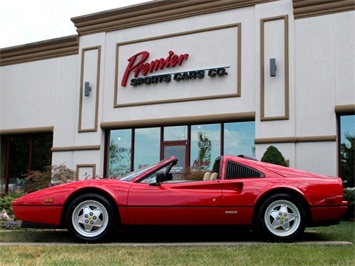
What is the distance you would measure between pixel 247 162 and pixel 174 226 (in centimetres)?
133

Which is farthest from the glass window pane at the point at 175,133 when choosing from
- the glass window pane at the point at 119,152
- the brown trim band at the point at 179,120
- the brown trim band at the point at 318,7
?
the brown trim band at the point at 318,7

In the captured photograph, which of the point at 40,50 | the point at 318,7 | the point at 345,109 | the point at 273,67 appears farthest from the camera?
the point at 40,50

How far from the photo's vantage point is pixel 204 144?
13.9 metres

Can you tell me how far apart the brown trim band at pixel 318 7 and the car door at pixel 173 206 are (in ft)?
27.4

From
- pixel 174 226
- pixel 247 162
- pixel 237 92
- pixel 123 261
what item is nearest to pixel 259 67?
pixel 237 92

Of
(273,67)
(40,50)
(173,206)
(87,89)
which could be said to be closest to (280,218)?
(173,206)

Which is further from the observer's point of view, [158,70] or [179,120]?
[158,70]

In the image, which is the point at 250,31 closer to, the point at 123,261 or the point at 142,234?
the point at 142,234

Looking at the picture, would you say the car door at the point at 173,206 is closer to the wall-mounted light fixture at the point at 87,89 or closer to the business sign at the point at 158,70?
the business sign at the point at 158,70

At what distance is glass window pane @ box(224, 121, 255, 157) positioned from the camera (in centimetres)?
1318

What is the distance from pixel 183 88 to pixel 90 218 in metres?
8.74

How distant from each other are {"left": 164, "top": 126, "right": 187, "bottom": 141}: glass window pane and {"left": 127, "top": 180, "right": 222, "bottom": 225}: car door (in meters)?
8.42

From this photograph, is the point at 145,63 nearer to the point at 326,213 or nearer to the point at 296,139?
the point at 296,139

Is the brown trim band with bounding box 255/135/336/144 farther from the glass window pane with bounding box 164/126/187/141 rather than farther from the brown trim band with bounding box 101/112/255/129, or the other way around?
the glass window pane with bounding box 164/126/187/141
